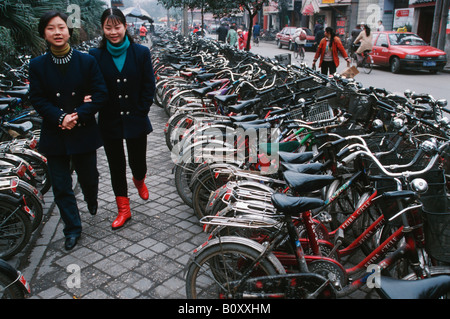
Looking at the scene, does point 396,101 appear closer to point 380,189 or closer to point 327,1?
point 380,189

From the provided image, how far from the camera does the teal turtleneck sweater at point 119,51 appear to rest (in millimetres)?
3787

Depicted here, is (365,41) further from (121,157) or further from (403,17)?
(121,157)

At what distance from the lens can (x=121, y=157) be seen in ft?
13.5

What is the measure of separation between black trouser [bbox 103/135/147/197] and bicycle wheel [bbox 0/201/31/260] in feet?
3.10

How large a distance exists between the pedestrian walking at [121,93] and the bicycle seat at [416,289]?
2867 mm

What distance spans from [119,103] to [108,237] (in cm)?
135

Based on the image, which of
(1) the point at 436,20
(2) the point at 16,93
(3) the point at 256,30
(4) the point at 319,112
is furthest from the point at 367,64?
(3) the point at 256,30

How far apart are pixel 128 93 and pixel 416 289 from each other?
10.1 feet

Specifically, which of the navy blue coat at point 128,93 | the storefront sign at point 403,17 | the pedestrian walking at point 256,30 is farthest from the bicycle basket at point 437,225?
the pedestrian walking at point 256,30

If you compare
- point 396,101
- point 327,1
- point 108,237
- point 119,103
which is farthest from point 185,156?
point 327,1

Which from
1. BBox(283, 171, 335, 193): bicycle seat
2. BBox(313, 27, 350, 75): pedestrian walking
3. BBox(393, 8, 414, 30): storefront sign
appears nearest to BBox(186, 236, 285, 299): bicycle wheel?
BBox(283, 171, 335, 193): bicycle seat

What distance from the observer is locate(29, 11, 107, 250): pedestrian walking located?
11.3 ft

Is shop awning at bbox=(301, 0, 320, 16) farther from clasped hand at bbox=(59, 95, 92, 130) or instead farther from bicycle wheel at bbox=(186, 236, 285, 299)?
bicycle wheel at bbox=(186, 236, 285, 299)

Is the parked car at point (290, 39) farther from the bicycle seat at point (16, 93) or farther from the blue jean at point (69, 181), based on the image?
the blue jean at point (69, 181)
